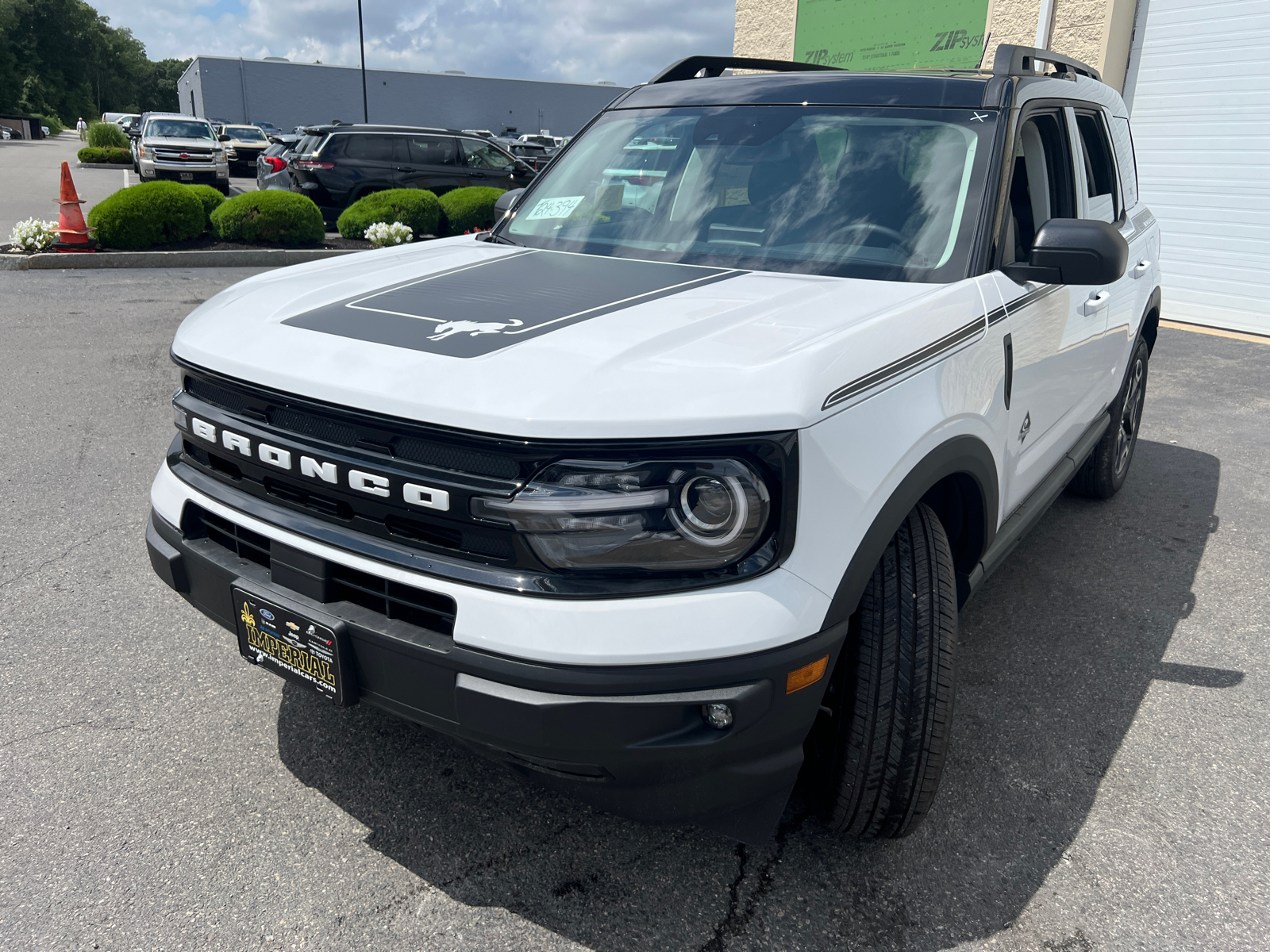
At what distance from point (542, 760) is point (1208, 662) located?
265 centimetres

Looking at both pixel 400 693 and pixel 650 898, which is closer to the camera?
pixel 400 693

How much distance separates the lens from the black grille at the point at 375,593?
73.0 inches

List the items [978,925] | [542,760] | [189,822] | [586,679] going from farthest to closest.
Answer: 1. [189,822]
2. [978,925]
3. [542,760]
4. [586,679]

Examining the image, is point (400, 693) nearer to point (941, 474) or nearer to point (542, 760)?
point (542, 760)

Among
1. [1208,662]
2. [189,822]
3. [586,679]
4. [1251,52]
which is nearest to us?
[586,679]

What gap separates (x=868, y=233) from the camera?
8.67 feet

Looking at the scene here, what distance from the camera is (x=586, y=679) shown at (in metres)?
1.70

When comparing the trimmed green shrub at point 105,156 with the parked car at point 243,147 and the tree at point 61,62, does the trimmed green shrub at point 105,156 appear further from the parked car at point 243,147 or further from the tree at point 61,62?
the tree at point 61,62

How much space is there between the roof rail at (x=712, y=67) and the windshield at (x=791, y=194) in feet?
1.80

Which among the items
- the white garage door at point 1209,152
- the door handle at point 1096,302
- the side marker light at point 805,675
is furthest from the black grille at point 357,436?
the white garage door at point 1209,152

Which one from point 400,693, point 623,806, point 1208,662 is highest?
point 400,693

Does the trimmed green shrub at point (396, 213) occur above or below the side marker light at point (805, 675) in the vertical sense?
above

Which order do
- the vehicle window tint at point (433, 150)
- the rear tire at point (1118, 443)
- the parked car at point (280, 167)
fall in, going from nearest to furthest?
the rear tire at point (1118, 443), the parked car at point (280, 167), the vehicle window tint at point (433, 150)

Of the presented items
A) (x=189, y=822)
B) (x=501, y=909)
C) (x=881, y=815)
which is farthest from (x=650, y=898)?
(x=189, y=822)
